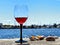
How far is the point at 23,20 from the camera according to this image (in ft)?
18.3

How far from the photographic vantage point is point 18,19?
557 cm

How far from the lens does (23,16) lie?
18.0ft

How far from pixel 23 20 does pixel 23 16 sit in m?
0.12

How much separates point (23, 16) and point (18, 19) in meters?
Answer: 0.15

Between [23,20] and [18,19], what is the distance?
0.11 metres
